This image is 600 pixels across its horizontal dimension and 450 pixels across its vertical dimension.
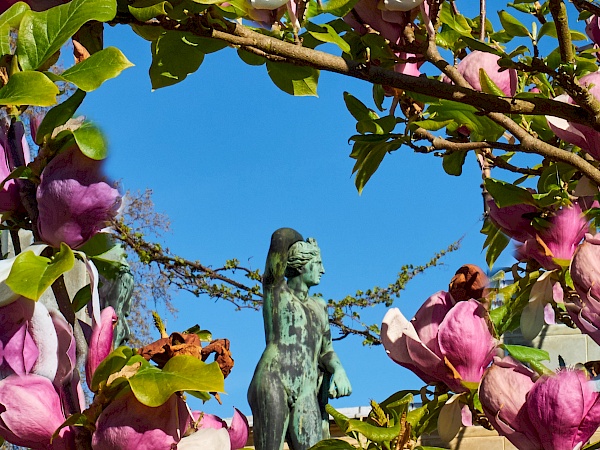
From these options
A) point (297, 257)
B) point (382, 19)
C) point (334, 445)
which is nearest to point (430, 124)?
point (382, 19)

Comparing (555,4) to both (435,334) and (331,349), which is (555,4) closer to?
(435,334)

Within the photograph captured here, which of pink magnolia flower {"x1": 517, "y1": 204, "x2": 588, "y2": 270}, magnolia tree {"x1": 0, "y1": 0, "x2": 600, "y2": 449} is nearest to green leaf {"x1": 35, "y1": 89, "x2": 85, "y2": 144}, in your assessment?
magnolia tree {"x1": 0, "y1": 0, "x2": 600, "y2": 449}

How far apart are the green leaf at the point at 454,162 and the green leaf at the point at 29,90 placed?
2.44 ft

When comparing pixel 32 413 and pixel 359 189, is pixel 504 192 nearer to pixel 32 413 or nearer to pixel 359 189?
pixel 359 189

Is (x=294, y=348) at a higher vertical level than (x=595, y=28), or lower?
lower

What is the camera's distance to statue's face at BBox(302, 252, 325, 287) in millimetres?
1784

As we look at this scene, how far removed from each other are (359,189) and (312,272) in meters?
0.69

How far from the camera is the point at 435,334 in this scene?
1.01m

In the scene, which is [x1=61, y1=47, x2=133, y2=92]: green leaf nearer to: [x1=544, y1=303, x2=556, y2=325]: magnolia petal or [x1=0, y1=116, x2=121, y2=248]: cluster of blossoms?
[x1=0, y1=116, x2=121, y2=248]: cluster of blossoms

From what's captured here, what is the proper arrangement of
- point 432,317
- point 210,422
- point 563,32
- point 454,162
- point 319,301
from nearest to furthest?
point 210,422 → point 563,32 → point 432,317 → point 454,162 → point 319,301

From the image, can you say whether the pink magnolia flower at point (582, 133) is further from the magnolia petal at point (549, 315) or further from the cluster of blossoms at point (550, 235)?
the magnolia petal at point (549, 315)

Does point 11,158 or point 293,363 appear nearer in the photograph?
point 11,158

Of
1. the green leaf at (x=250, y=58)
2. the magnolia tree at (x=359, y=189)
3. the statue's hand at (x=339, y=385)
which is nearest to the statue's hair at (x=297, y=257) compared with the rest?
the statue's hand at (x=339, y=385)

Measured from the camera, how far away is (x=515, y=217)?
1.15m
